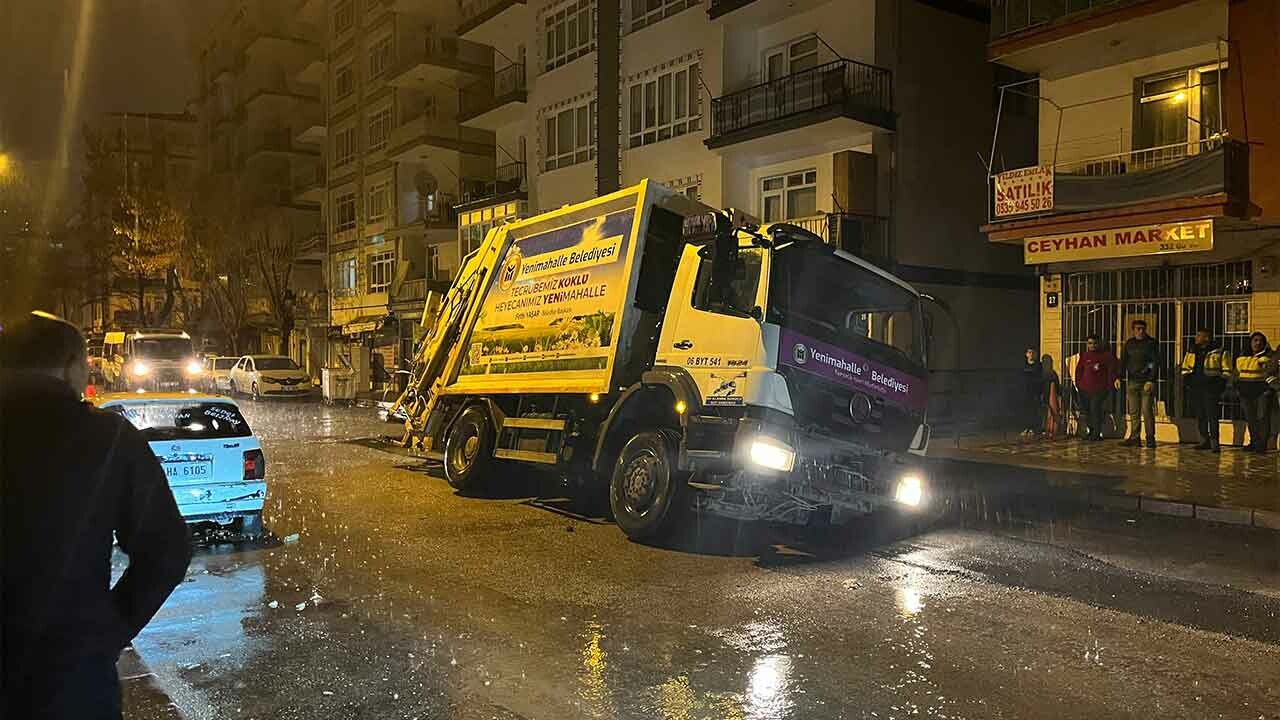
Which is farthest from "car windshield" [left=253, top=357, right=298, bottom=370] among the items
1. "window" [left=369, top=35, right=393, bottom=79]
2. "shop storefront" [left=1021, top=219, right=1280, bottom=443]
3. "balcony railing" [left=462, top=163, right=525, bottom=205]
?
"shop storefront" [left=1021, top=219, right=1280, bottom=443]

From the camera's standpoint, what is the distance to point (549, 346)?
1089 centimetres

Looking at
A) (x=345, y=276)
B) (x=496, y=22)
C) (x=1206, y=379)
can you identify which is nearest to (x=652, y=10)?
(x=496, y=22)

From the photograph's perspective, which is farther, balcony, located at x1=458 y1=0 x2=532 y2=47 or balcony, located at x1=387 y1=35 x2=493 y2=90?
balcony, located at x1=387 y1=35 x2=493 y2=90

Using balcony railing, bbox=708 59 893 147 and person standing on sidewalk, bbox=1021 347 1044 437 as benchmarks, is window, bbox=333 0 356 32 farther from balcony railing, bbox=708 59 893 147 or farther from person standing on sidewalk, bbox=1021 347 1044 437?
person standing on sidewalk, bbox=1021 347 1044 437

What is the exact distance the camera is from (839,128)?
20.6 m

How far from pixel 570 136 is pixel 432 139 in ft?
31.6

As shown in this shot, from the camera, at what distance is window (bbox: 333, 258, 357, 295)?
45.5 metres

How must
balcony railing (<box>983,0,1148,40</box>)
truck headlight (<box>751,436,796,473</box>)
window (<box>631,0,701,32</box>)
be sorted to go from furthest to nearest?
1. window (<box>631,0,701,32</box>)
2. balcony railing (<box>983,0,1148,40</box>)
3. truck headlight (<box>751,436,796,473</box>)

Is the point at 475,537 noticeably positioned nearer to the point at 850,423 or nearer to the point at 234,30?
the point at 850,423

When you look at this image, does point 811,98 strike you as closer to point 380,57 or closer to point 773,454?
point 773,454

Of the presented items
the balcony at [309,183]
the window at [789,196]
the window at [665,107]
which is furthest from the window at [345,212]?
the window at [789,196]

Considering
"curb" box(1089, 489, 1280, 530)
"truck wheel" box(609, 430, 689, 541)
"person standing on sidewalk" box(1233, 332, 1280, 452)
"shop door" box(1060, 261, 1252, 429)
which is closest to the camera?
"truck wheel" box(609, 430, 689, 541)

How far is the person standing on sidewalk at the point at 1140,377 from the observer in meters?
15.2

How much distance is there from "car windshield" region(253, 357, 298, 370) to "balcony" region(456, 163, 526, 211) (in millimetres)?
8552
